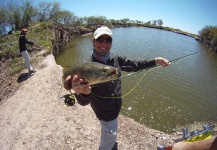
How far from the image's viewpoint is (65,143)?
536cm

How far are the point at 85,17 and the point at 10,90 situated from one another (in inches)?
2568

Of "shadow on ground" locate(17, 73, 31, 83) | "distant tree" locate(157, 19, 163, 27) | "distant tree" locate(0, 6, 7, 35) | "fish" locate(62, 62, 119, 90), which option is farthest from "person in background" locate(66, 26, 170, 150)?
"distant tree" locate(157, 19, 163, 27)

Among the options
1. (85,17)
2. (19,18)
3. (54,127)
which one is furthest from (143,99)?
(85,17)

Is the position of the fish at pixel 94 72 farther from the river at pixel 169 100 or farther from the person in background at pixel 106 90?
the river at pixel 169 100

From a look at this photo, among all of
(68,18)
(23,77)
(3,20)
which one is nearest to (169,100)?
(23,77)

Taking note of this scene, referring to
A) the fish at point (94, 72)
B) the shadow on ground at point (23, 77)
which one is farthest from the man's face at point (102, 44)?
the shadow on ground at point (23, 77)

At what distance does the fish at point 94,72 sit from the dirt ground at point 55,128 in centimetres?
351

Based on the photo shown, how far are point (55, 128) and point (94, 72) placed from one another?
182 inches

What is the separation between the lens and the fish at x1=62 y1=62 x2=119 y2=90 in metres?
2.18

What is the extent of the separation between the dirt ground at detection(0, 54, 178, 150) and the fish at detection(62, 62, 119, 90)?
3.51 meters

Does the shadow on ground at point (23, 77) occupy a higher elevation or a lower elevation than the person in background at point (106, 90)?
lower

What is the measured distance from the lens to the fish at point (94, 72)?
7.16 feet

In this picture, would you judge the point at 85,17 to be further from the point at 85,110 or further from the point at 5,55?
the point at 85,110

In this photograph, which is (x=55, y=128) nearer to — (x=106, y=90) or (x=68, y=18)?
(x=106, y=90)
